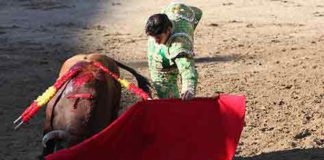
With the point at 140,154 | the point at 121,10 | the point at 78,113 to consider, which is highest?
the point at 78,113

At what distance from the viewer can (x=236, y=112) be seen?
5.17 meters

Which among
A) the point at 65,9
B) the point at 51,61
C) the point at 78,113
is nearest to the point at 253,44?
the point at 51,61

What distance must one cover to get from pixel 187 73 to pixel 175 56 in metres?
0.16

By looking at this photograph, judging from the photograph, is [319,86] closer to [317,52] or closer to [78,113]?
[317,52]

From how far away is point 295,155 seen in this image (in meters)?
5.86

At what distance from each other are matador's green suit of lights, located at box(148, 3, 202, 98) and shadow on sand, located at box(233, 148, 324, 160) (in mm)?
880

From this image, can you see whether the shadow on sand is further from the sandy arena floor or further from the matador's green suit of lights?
the matador's green suit of lights

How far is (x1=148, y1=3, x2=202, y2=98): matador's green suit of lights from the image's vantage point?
199 inches

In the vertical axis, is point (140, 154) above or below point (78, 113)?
below

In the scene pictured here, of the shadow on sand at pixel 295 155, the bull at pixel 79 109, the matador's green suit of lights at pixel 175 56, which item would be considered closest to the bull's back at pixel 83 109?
the bull at pixel 79 109

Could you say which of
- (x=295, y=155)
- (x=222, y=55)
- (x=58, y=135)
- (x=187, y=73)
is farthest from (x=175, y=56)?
(x=222, y=55)

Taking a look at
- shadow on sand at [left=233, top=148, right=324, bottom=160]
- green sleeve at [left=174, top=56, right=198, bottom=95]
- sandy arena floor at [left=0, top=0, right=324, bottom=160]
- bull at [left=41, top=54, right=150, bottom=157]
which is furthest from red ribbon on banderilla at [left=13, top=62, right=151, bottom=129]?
shadow on sand at [left=233, top=148, right=324, bottom=160]

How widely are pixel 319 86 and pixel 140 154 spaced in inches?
152

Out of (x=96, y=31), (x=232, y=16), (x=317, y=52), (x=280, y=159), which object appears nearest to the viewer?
(x=280, y=159)
